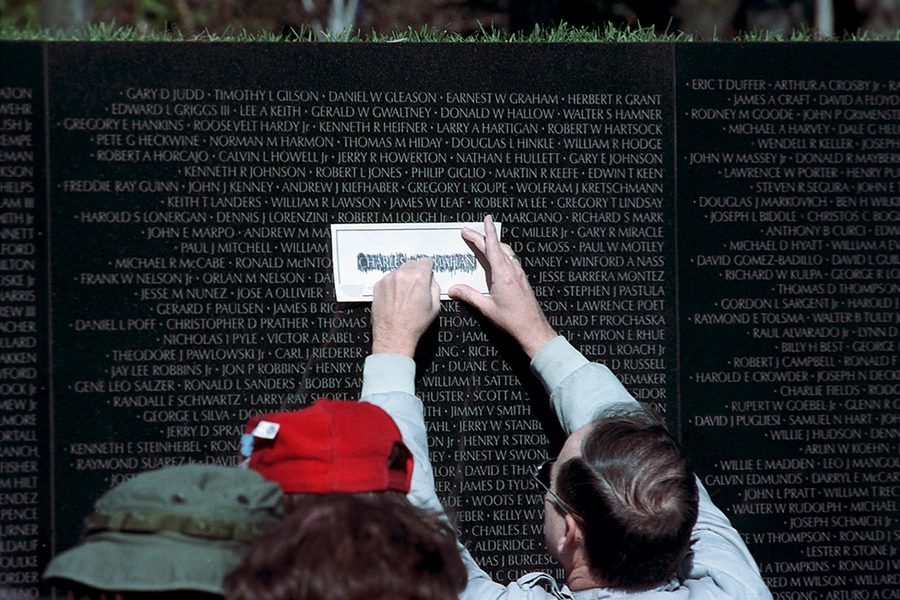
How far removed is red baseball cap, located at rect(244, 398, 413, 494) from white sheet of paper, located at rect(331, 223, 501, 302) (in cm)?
82

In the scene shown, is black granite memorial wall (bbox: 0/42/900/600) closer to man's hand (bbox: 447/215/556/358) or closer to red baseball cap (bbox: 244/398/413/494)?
man's hand (bbox: 447/215/556/358)

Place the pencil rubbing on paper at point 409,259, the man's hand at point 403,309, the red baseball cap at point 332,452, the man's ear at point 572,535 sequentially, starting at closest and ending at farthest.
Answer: the red baseball cap at point 332,452 < the man's ear at point 572,535 < the man's hand at point 403,309 < the pencil rubbing on paper at point 409,259

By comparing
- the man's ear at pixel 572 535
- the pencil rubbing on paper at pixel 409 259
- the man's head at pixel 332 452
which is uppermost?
the pencil rubbing on paper at pixel 409 259

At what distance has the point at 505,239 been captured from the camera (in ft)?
10.5

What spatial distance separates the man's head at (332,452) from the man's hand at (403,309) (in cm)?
65

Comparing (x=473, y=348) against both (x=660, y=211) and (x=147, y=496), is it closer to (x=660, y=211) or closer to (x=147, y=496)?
(x=660, y=211)

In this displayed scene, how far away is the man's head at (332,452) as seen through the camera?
213 cm


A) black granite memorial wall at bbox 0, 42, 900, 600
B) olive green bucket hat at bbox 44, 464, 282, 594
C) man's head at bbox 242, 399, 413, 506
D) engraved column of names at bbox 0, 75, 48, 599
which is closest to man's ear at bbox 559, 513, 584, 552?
man's head at bbox 242, 399, 413, 506

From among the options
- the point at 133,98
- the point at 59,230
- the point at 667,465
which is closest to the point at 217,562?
the point at 667,465

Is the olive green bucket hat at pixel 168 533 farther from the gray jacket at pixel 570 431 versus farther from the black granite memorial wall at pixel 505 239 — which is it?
the black granite memorial wall at pixel 505 239

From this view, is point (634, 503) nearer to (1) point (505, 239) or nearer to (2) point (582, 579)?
(2) point (582, 579)

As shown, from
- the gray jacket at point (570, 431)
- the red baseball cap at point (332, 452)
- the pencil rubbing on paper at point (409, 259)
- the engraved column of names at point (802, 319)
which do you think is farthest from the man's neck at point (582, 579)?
the pencil rubbing on paper at point (409, 259)

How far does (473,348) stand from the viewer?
10.4 ft

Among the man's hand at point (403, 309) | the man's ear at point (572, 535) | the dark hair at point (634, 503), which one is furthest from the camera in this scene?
the man's hand at point (403, 309)
